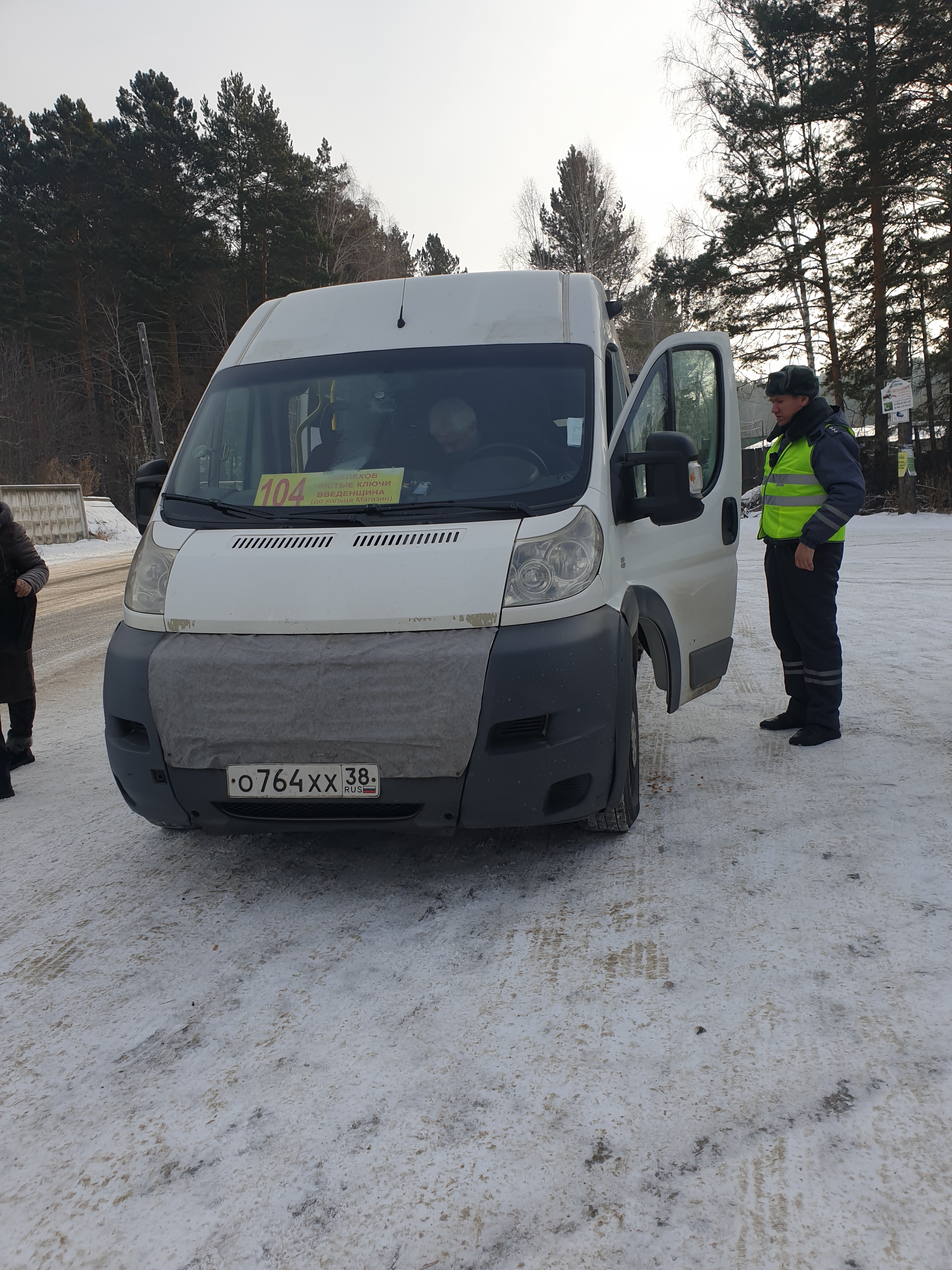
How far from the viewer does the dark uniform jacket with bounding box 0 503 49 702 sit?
520cm

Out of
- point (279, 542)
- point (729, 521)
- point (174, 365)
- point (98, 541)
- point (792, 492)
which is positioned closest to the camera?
point (279, 542)

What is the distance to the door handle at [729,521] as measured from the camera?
4770mm

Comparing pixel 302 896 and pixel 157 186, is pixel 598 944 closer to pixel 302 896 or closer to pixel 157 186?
pixel 302 896

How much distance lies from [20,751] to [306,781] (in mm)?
3025

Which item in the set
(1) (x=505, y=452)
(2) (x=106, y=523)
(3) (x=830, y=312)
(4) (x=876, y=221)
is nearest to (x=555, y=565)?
(1) (x=505, y=452)

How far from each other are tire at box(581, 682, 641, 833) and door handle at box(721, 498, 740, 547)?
1.41m

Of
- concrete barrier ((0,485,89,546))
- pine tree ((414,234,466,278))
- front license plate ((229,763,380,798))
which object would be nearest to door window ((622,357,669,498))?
front license plate ((229,763,380,798))

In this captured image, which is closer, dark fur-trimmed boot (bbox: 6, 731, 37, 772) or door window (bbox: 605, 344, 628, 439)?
door window (bbox: 605, 344, 628, 439)

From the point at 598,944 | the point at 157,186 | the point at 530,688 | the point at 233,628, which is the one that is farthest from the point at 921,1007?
the point at 157,186

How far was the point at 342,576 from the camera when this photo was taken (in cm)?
322

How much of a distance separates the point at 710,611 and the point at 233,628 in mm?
2452

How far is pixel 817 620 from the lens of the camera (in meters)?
4.89

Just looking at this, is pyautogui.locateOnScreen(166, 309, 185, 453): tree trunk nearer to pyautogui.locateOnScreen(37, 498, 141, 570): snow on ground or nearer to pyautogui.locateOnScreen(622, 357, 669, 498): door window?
pyautogui.locateOnScreen(37, 498, 141, 570): snow on ground

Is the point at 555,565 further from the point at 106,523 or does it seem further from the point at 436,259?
the point at 436,259
